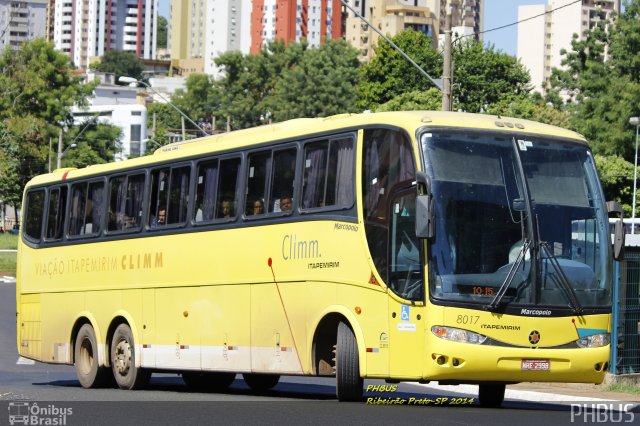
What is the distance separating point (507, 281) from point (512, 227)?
612 mm

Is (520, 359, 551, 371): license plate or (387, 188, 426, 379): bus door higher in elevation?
(387, 188, 426, 379): bus door

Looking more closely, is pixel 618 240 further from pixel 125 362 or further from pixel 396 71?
pixel 396 71

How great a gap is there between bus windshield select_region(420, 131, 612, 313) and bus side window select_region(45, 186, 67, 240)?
393 inches

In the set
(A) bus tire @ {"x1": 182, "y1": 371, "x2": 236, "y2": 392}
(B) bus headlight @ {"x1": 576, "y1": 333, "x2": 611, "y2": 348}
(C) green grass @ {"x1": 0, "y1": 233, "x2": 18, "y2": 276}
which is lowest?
(C) green grass @ {"x1": 0, "y1": 233, "x2": 18, "y2": 276}

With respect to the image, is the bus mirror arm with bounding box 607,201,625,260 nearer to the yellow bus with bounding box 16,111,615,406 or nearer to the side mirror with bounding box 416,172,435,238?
the yellow bus with bounding box 16,111,615,406

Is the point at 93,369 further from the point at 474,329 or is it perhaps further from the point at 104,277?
the point at 474,329

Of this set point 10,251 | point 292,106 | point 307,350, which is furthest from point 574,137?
point 292,106

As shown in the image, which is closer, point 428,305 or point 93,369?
point 428,305

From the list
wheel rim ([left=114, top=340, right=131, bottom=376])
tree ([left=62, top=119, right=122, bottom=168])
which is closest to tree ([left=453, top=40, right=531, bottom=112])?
tree ([left=62, top=119, right=122, bottom=168])

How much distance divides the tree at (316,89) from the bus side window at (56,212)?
274 feet

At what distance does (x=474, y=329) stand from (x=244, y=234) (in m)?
4.36

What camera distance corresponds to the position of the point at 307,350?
1692cm

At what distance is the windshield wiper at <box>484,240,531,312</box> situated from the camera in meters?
15.1

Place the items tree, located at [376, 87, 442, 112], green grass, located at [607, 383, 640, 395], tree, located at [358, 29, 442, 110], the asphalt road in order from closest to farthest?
the asphalt road, green grass, located at [607, 383, 640, 395], tree, located at [376, 87, 442, 112], tree, located at [358, 29, 442, 110]
